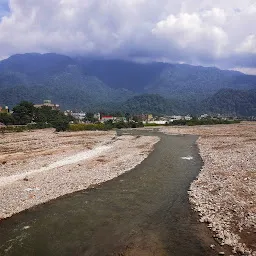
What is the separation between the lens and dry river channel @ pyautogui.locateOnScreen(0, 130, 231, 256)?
13594 mm

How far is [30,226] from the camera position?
52.9ft

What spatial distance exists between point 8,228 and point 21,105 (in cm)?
10219

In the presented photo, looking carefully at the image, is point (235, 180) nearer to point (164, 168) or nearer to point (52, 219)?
point (164, 168)

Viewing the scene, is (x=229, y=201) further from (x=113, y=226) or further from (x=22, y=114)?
(x=22, y=114)

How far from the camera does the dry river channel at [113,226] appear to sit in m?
13.6

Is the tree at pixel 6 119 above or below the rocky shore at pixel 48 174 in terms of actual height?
above

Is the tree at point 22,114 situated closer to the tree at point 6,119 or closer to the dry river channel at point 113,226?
the tree at point 6,119

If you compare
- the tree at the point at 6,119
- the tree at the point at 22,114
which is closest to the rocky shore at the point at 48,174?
the tree at the point at 6,119

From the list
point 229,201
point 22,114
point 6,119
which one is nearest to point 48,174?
point 229,201

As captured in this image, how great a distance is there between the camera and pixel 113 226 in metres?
16.0

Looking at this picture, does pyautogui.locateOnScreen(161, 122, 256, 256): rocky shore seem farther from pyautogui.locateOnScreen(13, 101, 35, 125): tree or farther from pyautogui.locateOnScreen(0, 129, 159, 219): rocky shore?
pyautogui.locateOnScreen(13, 101, 35, 125): tree

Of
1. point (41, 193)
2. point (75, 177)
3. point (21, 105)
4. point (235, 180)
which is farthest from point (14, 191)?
point (21, 105)

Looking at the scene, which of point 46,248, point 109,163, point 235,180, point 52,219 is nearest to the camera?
point 46,248

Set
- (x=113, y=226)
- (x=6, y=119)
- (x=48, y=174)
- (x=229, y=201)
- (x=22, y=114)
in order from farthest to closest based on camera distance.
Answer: (x=22, y=114)
(x=6, y=119)
(x=48, y=174)
(x=229, y=201)
(x=113, y=226)
